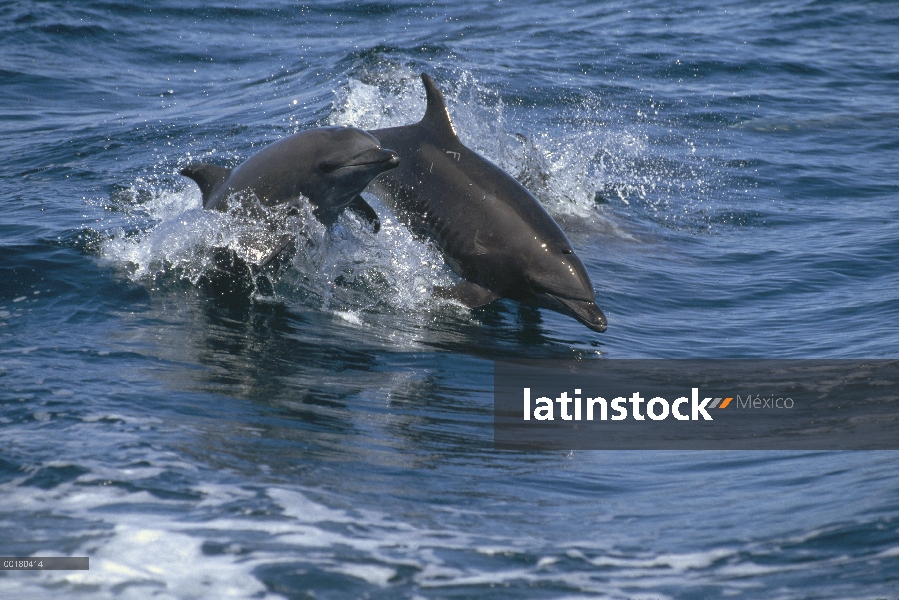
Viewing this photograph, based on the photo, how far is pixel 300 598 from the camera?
12.9 ft

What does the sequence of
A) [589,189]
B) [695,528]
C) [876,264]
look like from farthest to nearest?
[589,189]
[876,264]
[695,528]

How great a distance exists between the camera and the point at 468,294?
876cm

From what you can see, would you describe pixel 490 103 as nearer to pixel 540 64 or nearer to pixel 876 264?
pixel 540 64

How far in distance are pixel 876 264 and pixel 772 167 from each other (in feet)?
14.2

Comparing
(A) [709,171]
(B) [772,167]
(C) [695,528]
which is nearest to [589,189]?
(A) [709,171]

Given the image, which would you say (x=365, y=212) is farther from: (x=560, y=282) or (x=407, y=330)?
(x=560, y=282)

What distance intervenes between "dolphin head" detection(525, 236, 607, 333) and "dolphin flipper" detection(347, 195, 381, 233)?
143cm

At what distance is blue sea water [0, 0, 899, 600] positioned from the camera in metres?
4.30

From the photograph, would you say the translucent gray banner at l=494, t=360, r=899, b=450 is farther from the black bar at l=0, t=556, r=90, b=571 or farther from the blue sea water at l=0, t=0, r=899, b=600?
the black bar at l=0, t=556, r=90, b=571

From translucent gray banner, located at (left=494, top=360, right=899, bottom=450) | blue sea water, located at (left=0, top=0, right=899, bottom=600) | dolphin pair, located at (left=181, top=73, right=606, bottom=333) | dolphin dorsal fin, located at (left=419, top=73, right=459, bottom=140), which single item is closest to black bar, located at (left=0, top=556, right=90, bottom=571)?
blue sea water, located at (left=0, top=0, right=899, bottom=600)

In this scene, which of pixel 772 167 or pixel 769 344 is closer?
pixel 769 344

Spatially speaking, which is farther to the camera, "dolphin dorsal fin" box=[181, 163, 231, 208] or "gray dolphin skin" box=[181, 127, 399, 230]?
"dolphin dorsal fin" box=[181, 163, 231, 208]

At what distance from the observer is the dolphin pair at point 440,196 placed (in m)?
8.30

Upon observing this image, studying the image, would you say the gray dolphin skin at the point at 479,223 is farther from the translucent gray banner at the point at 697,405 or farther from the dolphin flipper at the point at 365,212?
the translucent gray banner at the point at 697,405
